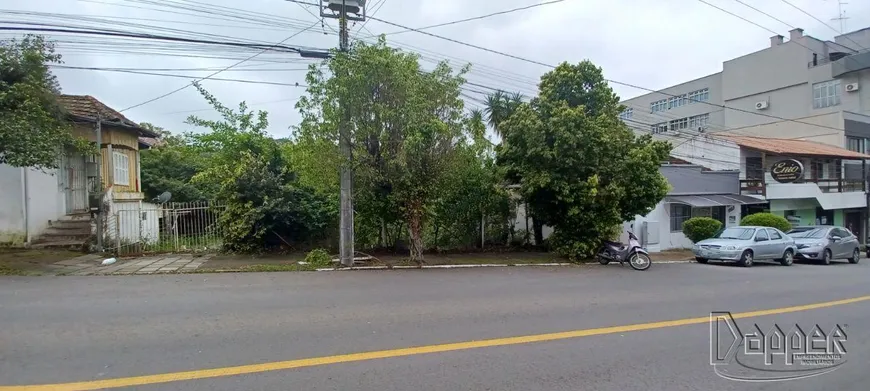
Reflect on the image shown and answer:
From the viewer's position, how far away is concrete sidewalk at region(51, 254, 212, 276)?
11.7 metres

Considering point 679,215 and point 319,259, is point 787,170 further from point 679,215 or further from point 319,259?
point 319,259

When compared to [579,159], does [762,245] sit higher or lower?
lower

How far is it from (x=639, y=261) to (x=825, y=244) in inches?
413

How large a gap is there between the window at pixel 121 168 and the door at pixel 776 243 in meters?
23.2

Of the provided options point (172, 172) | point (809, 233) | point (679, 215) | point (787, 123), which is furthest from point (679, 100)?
point (172, 172)

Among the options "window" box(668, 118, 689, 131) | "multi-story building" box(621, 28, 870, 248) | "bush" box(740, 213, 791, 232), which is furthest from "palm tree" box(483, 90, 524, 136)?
"window" box(668, 118, 689, 131)

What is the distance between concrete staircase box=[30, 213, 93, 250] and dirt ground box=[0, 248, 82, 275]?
612mm

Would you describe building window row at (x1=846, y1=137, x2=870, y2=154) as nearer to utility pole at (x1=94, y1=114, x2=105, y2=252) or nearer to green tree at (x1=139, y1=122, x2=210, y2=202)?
green tree at (x1=139, y1=122, x2=210, y2=202)

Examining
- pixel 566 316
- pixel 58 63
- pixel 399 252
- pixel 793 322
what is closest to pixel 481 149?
pixel 399 252

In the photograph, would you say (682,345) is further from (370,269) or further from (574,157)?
(574,157)

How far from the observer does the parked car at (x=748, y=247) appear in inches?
681

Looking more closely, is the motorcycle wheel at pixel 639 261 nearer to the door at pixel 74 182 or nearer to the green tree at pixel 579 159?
the green tree at pixel 579 159

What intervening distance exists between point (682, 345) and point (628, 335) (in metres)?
0.62

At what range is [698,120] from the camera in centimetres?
4897
